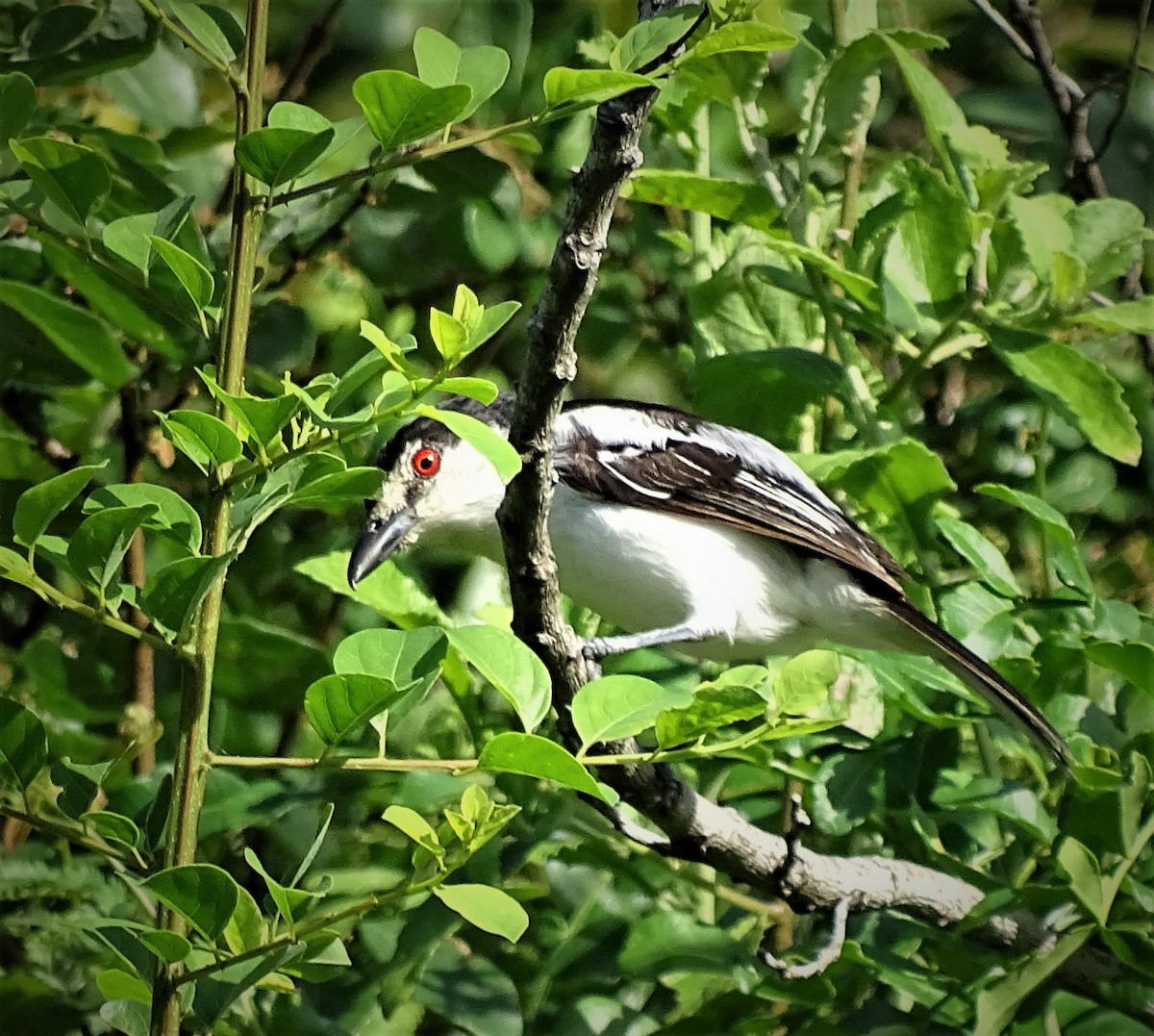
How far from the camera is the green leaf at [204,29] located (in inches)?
44.7

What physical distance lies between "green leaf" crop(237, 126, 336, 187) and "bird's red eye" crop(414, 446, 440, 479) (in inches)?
42.2

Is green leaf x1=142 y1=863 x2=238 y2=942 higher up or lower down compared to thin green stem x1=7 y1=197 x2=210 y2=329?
lower down

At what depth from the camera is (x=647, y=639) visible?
1.96 m

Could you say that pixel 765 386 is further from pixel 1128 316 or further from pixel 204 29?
pixel 204 29

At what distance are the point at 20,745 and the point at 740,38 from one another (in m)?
0.74

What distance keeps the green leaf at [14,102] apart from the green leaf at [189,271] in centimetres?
37

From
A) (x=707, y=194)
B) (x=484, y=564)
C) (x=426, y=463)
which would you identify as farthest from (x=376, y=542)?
(x=707, y=194)

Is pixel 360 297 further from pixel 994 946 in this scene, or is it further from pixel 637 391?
pixel 994 946

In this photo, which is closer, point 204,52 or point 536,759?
point 536,759

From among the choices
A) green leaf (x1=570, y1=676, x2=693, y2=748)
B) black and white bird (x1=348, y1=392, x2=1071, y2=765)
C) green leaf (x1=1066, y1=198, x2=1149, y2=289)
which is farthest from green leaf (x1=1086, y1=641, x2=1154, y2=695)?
green leaf (x1=570, y1=676, x2=693, y2=748)

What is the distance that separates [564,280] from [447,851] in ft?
1.49

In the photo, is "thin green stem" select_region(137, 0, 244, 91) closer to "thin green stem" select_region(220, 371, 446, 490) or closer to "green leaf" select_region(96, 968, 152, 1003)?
"thin green stem" select_region(220, 371, 446, 490)

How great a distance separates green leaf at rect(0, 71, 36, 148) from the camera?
1301 millimetres

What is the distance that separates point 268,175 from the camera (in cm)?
106
